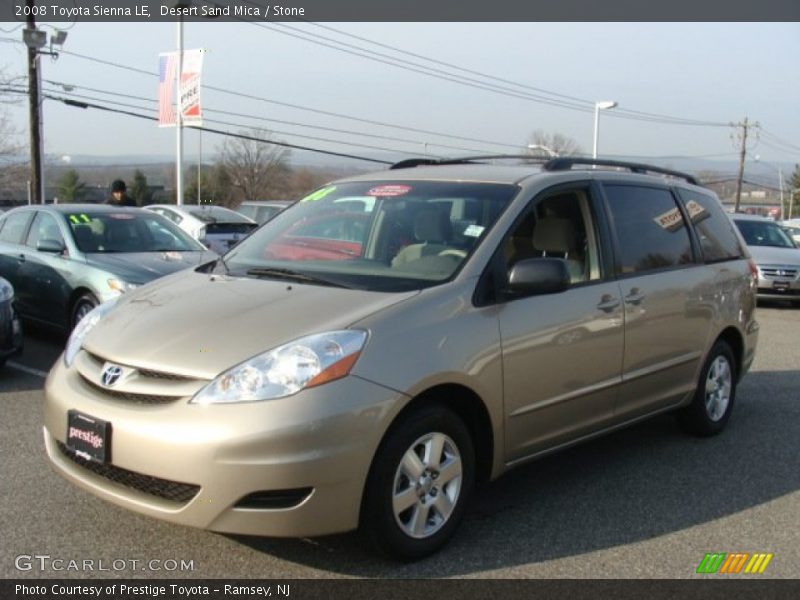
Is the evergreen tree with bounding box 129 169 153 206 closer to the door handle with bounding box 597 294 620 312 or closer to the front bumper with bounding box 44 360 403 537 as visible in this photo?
the door handle with bounding box 597 294 620 312

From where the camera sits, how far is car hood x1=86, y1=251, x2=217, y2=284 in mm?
7645

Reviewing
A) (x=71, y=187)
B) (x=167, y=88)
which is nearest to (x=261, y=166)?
(x=71, y=187)

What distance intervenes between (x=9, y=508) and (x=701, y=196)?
15.9 ft

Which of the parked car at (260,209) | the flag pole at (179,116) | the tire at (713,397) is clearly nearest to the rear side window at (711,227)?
the tire at (713,397)

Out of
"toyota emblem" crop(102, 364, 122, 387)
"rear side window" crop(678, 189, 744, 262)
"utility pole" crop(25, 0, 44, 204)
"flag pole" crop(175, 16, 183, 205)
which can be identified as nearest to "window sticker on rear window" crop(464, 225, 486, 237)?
"toyota emblem" crop(102, 364, 122, 387)

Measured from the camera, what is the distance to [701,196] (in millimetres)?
5871

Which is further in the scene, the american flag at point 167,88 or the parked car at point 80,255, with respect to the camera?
the american flag at point 167,88

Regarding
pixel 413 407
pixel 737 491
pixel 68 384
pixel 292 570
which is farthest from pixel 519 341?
pixel 68 384

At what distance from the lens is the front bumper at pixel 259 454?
3.04 meters

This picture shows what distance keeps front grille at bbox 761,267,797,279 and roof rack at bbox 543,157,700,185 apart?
9622 mm

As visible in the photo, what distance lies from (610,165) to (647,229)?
50 cm

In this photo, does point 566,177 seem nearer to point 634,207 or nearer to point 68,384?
point 634,207

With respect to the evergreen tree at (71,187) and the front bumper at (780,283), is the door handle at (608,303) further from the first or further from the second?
the evergreen tree at (71,187)

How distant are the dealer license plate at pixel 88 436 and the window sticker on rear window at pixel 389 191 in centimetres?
205
